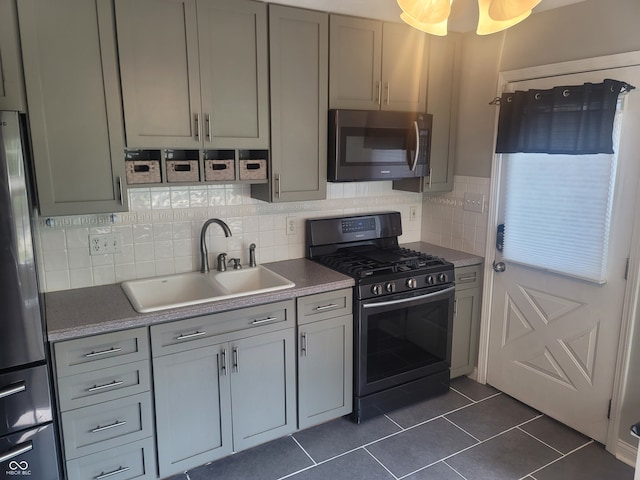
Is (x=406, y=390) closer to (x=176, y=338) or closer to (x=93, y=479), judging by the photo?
(x=176, y=338)

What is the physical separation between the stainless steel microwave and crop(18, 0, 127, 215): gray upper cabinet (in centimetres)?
119

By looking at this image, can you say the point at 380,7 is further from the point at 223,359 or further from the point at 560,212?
the point at 223,359

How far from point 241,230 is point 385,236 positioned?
1.10 metres

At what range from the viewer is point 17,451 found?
71.2 inches

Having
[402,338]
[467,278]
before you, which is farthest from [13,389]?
[467,278]

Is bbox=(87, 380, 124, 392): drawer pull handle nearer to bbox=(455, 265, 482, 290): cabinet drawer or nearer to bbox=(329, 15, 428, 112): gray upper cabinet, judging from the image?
bbox=(329, 15, 428, 112): gray upper cabinet

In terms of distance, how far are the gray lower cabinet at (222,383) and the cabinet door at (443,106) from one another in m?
1.50

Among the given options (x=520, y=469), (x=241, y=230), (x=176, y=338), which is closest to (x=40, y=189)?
(x=176, y=338)

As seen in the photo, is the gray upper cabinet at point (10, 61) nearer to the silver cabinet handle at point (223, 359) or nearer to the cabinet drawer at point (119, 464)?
the silver cabinet handle at point (223, 359)

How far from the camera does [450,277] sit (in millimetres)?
2951

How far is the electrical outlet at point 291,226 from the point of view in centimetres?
304

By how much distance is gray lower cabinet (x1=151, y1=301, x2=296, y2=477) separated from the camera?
2.17 m

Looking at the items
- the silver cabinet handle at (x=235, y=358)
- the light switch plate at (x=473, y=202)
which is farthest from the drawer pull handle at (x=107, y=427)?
the light switch plate at (x=473, y=202)

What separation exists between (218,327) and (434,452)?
1387mm
